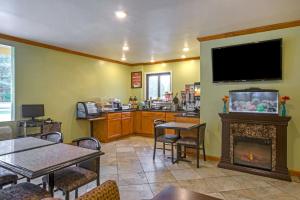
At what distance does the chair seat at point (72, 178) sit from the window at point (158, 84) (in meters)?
5.17

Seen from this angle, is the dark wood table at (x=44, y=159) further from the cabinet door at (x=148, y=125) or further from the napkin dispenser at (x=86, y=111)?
the cabinet door at (x=148, y=125)

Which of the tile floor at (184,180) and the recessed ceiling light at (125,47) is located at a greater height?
the recessed ceiling light at (125,47)

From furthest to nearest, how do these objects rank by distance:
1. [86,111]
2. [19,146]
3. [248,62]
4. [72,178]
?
[86,111], [248,62], [19,146], [72,178]

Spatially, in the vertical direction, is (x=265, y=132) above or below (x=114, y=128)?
above

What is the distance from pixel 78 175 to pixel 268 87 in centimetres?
343

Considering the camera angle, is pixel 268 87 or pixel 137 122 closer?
pixel 268 87

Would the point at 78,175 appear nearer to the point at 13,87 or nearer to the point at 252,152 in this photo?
the point at 252,152

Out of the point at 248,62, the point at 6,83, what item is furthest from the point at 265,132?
the point at 6,83

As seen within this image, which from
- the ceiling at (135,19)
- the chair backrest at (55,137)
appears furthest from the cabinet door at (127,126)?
the chair backrest at (55,137)

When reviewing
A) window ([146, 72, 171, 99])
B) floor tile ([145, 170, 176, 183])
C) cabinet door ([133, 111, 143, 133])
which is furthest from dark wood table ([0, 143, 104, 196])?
window ([146, 72, 171, 99])

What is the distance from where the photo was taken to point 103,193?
3.82 ft

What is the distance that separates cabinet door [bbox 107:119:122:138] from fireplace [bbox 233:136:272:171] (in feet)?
11.6

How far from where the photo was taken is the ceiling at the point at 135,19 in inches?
109

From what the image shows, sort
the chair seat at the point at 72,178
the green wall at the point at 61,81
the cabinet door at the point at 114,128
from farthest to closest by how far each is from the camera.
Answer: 1. the cabinet door at the point at 114,128
2. the green wall at the point at 61,81
3. the chair seat at the point at 72,178
